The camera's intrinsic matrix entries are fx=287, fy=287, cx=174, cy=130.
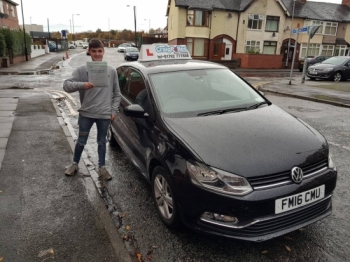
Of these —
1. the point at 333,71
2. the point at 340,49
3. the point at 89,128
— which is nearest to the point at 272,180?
the point at 89,128

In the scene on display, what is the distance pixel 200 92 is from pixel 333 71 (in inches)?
669

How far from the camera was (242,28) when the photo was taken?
32594 mm

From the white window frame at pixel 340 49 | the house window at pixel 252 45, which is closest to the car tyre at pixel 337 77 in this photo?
the house window at pixel 252 45

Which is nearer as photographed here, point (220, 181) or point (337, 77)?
point (220, 181)

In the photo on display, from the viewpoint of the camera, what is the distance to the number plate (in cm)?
241

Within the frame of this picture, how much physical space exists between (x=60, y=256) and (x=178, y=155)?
1399 millimetres

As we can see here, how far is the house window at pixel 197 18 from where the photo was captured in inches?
1217

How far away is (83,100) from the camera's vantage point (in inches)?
151

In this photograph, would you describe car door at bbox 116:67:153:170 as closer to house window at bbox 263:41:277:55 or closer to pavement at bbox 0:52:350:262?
pavement at bbox 0:52:350:262

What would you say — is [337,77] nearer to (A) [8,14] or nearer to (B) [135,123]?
(B) [135,123]

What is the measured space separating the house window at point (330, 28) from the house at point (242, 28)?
0.17 m

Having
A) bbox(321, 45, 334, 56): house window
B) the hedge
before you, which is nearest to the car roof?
the hedge

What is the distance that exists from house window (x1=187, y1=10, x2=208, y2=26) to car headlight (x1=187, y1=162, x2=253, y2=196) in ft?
102

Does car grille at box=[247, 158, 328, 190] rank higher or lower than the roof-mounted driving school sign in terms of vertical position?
lower
